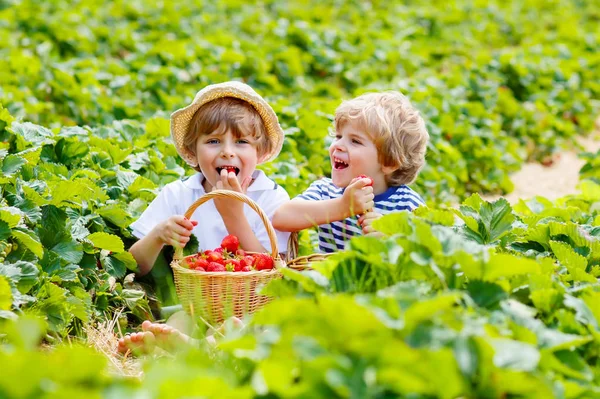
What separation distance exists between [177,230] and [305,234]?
1384 mm

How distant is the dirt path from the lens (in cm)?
738

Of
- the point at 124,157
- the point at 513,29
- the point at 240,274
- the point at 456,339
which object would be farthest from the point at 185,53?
the point at 513,29

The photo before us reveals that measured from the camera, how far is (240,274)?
3391 mm

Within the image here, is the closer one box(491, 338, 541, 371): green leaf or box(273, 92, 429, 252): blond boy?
box(491, 338, 541, 371): green leaf

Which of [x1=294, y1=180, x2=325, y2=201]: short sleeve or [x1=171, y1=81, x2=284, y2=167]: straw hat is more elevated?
[x1=171, y1=81, x2=284, y2=167]: straw hat

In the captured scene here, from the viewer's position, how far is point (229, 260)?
140 inches

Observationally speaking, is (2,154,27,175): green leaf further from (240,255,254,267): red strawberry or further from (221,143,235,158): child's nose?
(240,255,254,267): red strawberry

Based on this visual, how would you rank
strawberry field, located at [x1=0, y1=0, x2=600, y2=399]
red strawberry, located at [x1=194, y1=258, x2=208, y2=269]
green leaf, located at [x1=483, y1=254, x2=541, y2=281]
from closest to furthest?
1. strawberry field, located at [x1=0, y1=0, x2=600, y2=399]
2. green leaf, located at [x1=483, y1=254, x2=541, y2=281]
3. red strawberry, located at [x1=194, y1=258, x2=208, y2=269]

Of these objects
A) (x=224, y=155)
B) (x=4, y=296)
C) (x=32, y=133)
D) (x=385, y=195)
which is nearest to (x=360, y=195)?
(x=385, y=195)

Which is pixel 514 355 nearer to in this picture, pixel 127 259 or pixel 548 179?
pixel 127 259

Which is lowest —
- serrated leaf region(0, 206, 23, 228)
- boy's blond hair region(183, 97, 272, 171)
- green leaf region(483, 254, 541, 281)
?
serrated leaf region(0, 206, 23, 228)

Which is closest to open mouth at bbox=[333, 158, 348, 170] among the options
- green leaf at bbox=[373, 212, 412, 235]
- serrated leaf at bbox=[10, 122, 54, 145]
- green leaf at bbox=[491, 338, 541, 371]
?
green leaf at bbox=[373, 212, 412, 235]

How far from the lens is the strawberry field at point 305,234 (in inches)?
71.2

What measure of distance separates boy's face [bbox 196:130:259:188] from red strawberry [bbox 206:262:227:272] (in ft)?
1.90
